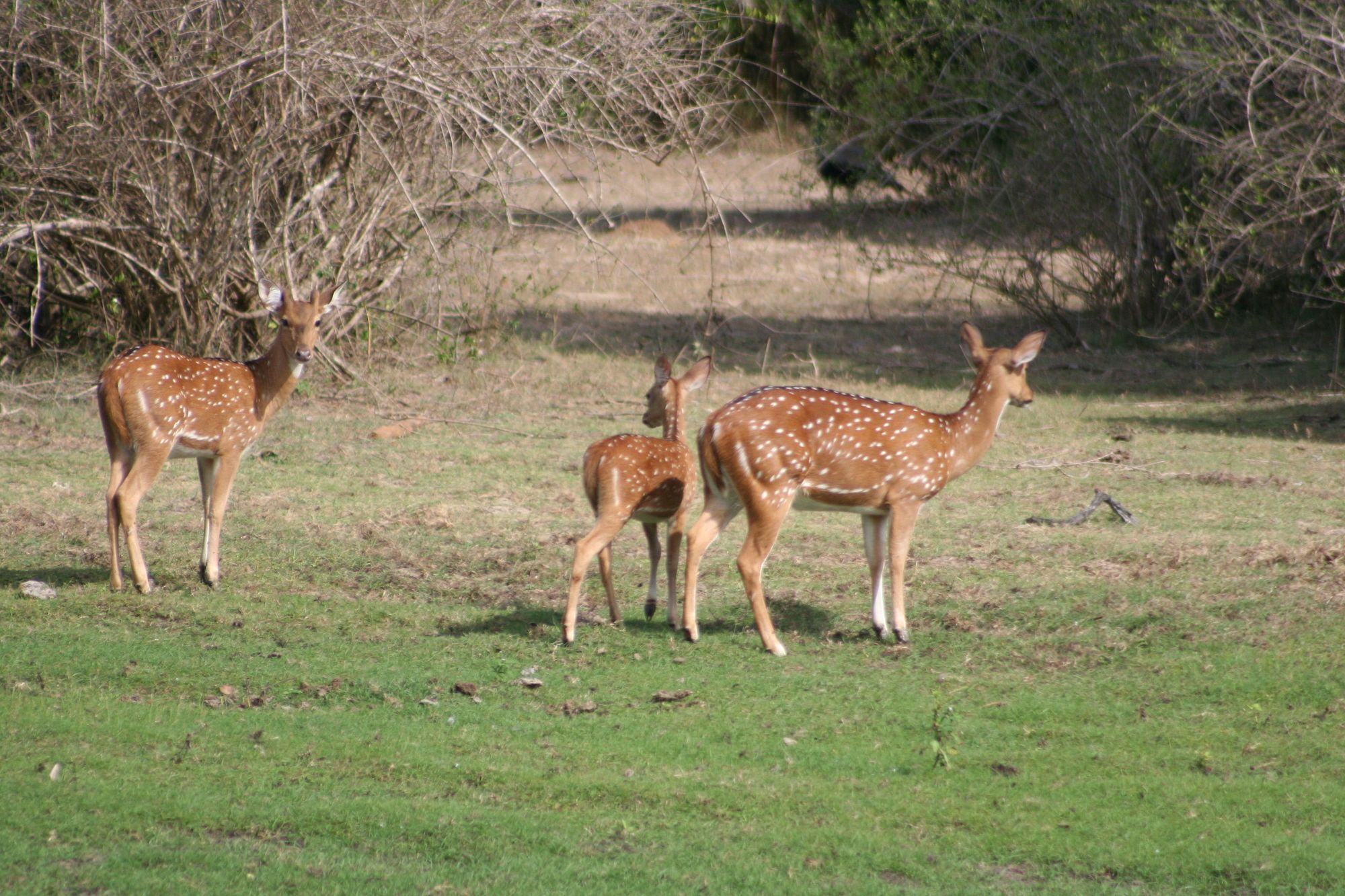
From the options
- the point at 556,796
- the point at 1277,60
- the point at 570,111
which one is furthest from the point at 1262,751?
the point at 1277,60

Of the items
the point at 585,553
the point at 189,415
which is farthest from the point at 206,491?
the point at 585,553

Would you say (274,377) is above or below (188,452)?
above

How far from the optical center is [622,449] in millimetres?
8156

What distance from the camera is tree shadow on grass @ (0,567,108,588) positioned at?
9180 mm

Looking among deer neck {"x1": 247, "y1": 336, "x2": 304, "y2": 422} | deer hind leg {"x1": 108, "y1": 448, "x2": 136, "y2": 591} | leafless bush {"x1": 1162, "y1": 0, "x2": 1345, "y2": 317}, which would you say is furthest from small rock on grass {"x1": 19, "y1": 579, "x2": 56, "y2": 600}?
leafless bush {"x1": 1162, "y1": 0, "x2": 1345, "y2": 317}

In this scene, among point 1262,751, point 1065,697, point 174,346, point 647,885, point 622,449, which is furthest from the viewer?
point 174,346

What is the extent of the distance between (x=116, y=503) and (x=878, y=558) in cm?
447

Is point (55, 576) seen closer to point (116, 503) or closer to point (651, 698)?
point (116, 503)

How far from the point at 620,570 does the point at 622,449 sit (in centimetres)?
201

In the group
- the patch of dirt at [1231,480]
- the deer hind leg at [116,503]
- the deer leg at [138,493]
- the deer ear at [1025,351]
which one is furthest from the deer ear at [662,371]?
the patch of dirt at [1231,480]

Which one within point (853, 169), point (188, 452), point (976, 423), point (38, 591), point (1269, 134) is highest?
point (1269, 134)

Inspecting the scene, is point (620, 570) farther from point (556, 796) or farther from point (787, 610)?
point (556, 796)

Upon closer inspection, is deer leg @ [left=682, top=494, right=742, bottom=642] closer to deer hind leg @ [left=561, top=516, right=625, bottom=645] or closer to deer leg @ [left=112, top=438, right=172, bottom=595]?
deer hind leg @ [left=561, top=516, right=625, bottom=645]

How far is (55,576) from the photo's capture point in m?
9.37
